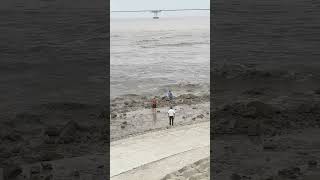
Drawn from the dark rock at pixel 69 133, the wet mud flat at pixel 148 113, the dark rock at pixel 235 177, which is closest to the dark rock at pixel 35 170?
the dark rock at pixel 69 133

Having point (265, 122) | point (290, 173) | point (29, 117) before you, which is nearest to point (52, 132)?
point (29, 117)

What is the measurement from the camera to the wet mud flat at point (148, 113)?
22609mm

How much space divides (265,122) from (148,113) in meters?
5.59

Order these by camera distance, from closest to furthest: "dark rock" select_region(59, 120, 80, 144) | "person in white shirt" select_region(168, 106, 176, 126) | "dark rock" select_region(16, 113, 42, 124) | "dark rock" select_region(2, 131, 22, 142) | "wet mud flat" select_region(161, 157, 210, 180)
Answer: "wet mud flat" select_region(161, 157, 210, 180), "dark rock" select_region(59, 120, 80, 144), "dark rock" select_region(2, 131, 22, 142), "person in white shirt" select_region(168, 106, 176, 126), "dark rock" select_region(16, 113, 42, 124)

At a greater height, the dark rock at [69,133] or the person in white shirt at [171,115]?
the person in white shirt at [171,115]

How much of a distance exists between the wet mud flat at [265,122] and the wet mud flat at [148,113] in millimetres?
811

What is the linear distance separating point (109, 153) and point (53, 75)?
48.3 feet

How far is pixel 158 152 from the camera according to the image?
18172mm

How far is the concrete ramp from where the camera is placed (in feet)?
53.6

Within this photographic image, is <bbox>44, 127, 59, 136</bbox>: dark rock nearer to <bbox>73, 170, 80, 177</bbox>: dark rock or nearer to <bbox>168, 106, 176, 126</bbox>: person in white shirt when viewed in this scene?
<bbox>168, 106, 176, 126</bbox>: person in white shirt

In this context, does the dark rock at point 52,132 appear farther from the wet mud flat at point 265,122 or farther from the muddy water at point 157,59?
the muddy water at point 157,59

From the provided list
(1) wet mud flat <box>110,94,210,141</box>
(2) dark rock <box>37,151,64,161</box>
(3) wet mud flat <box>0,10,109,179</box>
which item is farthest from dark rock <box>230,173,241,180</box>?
(1) wet mud flat <box>110,94,210,141</box>

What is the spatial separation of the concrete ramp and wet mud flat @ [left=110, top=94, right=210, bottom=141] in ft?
4.55

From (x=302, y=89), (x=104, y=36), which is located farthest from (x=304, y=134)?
(x=104, y=36)
